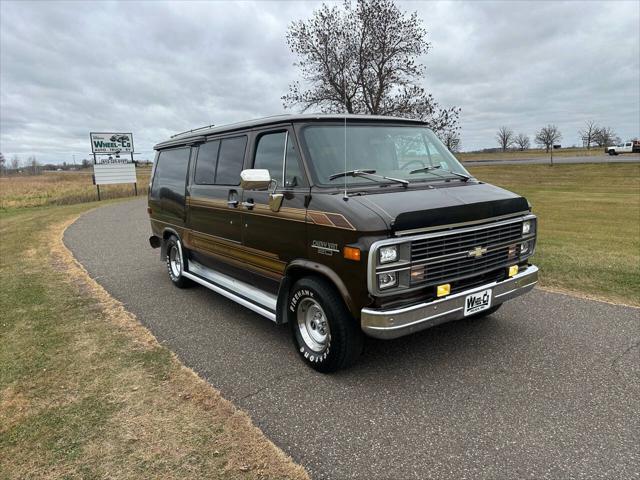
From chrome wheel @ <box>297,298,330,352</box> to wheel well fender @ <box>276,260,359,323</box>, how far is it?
0.64 ft

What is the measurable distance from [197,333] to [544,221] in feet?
36.6

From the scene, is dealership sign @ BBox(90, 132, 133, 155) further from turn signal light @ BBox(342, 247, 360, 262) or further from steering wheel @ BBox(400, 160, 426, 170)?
turn signal light @ BBox(342, 247, 360, 262)

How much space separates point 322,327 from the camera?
3.96m

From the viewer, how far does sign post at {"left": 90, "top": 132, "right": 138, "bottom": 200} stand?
27.5 metres

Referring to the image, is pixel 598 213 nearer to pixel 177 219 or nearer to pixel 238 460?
pixel 177 219

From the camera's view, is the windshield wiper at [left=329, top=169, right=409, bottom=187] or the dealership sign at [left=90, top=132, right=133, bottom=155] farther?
the dealership sign at [left=90, top=132, right=133, bottom=155]

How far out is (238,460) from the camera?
9.04ft

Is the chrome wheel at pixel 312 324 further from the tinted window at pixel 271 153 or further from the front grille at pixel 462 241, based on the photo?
the tinted window at pixel 271 153

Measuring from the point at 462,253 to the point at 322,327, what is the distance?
1371 millimetres

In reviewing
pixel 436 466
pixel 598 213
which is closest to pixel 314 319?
pixel 436 466

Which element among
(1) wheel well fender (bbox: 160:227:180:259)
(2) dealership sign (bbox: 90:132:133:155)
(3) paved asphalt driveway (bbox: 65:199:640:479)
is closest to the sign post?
(2) dealership sign (bbox: 90:132:133:155)

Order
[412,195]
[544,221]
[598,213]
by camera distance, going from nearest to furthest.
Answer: [412,195], [544,221], [598,213]

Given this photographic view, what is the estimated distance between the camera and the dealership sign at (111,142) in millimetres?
27828

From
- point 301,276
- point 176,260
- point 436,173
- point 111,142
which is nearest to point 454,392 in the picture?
point 301,276
